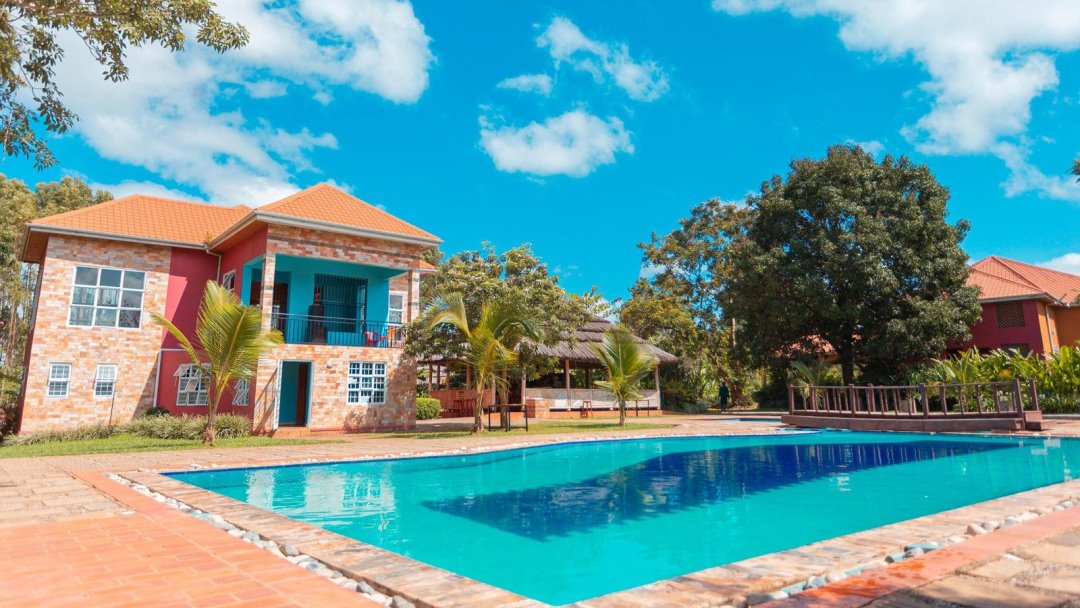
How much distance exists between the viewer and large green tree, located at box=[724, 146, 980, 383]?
22016mm

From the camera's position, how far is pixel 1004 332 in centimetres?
2728

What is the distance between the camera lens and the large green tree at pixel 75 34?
7973 millimetres

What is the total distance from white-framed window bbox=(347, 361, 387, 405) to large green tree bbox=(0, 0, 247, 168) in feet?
31.8

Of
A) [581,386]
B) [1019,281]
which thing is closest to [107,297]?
[581,386]

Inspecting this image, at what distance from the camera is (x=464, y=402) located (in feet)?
84.5

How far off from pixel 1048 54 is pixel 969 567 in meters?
20.0

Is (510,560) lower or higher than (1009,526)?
lower

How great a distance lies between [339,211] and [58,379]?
8.98m

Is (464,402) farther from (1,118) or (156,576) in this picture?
(156,576)

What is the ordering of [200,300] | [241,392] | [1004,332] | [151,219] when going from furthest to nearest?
Answer: 1. [1004,332]
2. [151,219]
3. [200,300]
4. [241,392]

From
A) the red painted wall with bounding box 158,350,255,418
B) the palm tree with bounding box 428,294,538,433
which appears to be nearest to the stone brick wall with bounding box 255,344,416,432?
the red painted wall with bounding box 158,350,255,418

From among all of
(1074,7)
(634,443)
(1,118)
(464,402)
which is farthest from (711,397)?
(1,118)

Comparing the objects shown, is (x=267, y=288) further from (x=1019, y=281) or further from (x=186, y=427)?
(x=1019, y=281)

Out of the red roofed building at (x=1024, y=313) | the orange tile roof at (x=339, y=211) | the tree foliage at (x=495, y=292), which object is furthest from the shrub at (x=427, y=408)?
the red roofed building at (x=1024, y=313)
